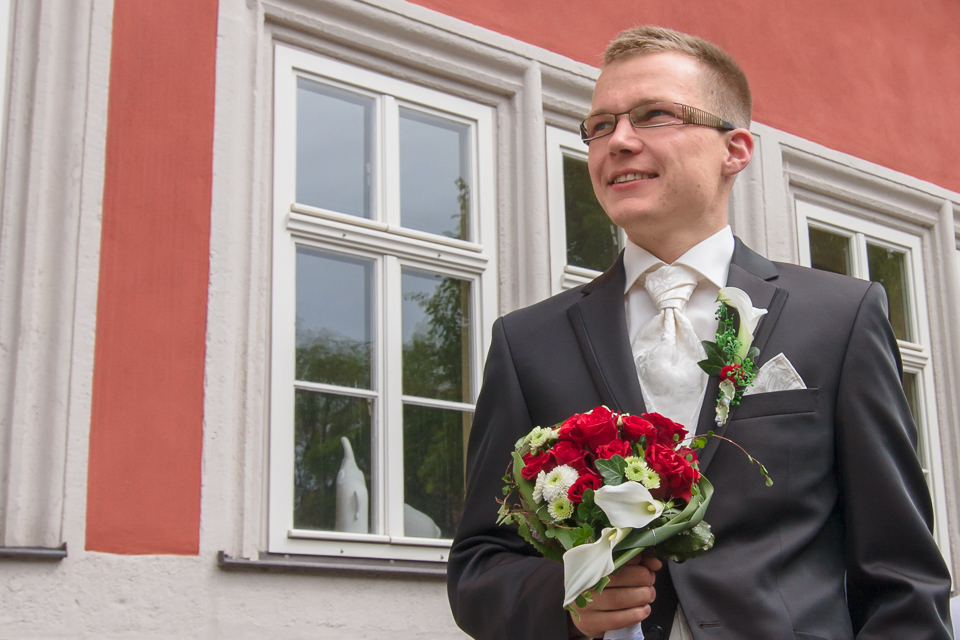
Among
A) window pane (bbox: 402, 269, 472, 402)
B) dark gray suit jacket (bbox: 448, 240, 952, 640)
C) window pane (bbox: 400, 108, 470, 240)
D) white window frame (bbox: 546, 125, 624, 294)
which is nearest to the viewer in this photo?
dark gray suit jacket (bbox: 448, 240, 952, 640)

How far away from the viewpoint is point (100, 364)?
12.2 ft

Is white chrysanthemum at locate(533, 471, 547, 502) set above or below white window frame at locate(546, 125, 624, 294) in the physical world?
below

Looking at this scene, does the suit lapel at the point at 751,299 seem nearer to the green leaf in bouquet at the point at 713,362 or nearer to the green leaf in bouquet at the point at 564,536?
the green leaf in bouquet at the point at 713,362

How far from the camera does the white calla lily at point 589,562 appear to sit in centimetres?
186

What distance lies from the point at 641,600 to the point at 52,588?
7.01 feet

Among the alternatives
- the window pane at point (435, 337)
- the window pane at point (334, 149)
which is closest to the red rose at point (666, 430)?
the window pane at point (435, 337)

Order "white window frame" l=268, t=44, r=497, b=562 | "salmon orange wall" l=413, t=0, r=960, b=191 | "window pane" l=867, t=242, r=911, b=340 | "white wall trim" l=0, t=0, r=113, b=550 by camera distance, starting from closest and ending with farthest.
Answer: "white wall trim" l=0, t=0, r=113, b=550, "white window frame" l=268, t=44, r=497, b=562, "salmon orange wall" l=413, t=0, r=960, b=191, "window pane" l=867, t=242, r=911, b=340

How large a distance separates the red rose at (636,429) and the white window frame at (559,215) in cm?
308

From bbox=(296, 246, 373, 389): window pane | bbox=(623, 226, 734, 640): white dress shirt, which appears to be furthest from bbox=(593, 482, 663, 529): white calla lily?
bbox=(296, 246, 373, 389): window pane

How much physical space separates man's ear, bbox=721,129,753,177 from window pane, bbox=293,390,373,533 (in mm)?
2090

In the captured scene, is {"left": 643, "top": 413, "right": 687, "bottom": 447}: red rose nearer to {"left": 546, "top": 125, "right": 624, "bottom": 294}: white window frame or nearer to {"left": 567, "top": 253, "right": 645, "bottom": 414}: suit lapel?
{"left": 567, "top": 253, "right": 645, "bottom": 414}: suit lapel

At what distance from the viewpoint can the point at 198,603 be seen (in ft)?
12.3

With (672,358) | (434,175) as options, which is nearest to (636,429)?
(672,358)

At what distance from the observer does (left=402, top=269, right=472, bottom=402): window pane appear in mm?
4613
